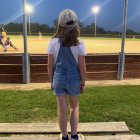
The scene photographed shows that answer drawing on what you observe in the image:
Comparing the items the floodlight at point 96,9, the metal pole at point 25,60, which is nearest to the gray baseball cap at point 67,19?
the metal pole at point 25,60

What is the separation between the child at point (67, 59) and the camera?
3.56 m

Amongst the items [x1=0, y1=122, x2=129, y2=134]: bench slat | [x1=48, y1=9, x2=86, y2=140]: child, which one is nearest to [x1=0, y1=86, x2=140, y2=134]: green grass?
[x1=0, y1=122, x2=129, y2=134]: bench slat

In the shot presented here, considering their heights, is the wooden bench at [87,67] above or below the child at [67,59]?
below

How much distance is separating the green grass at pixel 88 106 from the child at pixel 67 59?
1.61m

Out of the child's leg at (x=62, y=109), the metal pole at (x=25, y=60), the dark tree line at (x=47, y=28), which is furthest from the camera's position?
the dark tree line at (x=47, y=28)

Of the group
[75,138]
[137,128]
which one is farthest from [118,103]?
[75,138]

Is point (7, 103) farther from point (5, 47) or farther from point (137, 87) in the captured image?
point (5, 47)

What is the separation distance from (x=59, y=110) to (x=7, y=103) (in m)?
2.82

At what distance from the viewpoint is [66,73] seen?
3670mm

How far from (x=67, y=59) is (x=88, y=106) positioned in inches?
105

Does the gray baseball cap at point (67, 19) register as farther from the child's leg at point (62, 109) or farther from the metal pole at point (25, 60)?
the metal pole at point (25, 60)

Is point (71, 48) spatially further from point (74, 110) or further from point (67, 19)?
point (74, 110)

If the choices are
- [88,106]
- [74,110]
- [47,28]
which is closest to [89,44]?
[47,28]

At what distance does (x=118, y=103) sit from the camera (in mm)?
6441
